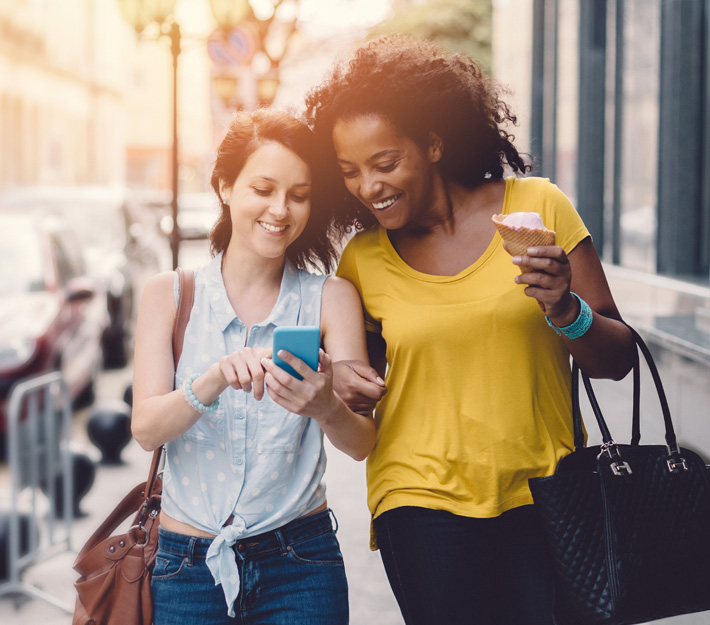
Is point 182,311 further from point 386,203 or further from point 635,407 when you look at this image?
point 635,407

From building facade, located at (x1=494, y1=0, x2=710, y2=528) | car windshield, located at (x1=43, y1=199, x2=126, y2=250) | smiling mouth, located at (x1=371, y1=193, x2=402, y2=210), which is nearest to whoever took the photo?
smiling mouth, located at (x1=371, y1=193, x2=402, y2=210)

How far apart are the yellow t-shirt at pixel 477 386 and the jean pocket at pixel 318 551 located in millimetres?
212

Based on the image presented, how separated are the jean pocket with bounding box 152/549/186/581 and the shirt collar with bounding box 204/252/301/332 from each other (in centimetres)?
55

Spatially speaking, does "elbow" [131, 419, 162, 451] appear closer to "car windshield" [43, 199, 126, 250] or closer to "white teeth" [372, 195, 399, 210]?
"white teeth" [372, 195, 399, 210]

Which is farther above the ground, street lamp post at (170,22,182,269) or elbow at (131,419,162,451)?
street lamp post at (170,22,182,269)

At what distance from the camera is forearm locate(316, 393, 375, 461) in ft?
7.00


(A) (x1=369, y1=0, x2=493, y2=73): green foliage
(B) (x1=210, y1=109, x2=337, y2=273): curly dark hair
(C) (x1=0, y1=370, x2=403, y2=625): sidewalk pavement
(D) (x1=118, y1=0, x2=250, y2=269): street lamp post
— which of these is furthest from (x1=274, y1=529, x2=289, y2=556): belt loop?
(A) (x1=369, y1=0, x2=493, y2=73): green foliage

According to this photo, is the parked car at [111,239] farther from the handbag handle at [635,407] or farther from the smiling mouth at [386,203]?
the handbag handle at [635,407]

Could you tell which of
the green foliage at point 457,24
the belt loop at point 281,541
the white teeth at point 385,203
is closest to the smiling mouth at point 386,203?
the white teeth at point 385,203

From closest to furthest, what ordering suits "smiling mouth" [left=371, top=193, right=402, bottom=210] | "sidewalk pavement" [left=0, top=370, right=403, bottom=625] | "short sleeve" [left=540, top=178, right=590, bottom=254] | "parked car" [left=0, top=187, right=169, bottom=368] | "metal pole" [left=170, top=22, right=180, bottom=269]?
"short sleeve" [left=540, top=178, right=590, bottom=254] → "smiling mouth" [left=371, top=193, right=402, bottom=210] → "sidewalk pavement" [left=0, top=370, right=403, bottom=625] → "metal pole" [left=170, top=22, right=180, bottom=269] → "parked car" [left=0, top=187, right=169, bottom=368]

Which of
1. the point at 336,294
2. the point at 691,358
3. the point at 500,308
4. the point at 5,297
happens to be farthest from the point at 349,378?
the point at 5,297

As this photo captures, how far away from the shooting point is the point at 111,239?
10.8 m

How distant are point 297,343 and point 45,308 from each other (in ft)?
19.2

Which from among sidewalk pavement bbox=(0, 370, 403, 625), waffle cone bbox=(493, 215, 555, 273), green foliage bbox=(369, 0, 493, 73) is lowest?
sidewalk pavement bbox=(0, 370, 403, 625)
